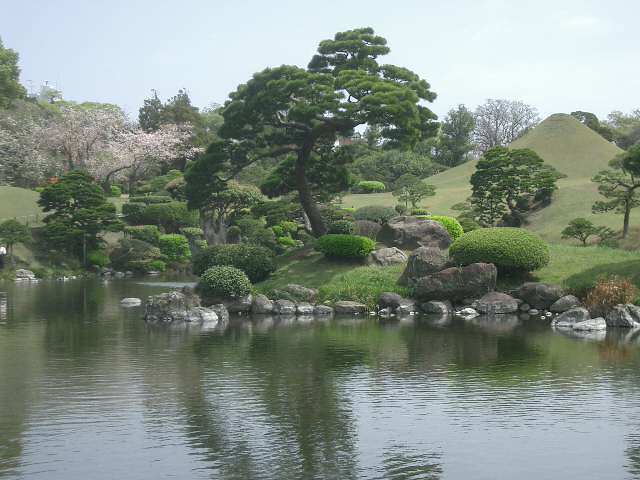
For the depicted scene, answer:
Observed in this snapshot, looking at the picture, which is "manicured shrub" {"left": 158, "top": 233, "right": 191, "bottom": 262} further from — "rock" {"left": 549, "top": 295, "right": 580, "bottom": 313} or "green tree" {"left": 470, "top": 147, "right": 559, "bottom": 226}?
"rock" {"left": 549, "top": 295, "right": 580, "bottom": 313}

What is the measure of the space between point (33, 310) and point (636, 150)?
22646 mm

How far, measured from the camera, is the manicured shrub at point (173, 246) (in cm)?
5388

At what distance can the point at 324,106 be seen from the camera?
31328mm

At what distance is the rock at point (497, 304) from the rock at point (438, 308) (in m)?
1.03

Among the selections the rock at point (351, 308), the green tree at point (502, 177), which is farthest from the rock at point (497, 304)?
the green tree at point (502, 177)

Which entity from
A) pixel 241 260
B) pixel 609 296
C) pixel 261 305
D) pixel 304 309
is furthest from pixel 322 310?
pixel 609 296

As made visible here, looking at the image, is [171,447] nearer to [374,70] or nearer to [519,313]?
[519,313]

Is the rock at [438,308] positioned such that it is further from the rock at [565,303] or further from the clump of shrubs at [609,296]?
the clump of shrubs at [609,296]

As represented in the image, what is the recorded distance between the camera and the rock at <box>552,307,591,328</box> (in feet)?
81.6

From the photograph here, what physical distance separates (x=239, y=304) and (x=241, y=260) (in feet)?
9.63

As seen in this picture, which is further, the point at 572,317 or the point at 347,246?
the point at 347,246

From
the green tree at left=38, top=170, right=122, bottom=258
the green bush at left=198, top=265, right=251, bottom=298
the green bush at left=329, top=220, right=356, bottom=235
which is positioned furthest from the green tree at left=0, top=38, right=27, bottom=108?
the green bush at left=198, top=265, right=251, bottom=298

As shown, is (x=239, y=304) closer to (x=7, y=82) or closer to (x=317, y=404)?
(x=317, y=404)

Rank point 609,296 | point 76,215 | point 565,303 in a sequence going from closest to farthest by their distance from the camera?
point 609,296
point 565,303
point 76,215
